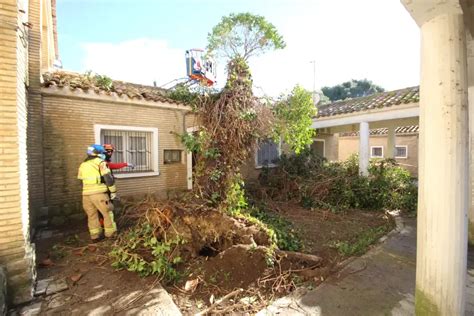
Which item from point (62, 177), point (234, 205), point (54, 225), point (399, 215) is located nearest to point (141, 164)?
point (62, 177)

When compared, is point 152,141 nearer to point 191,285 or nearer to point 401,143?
point 191,285

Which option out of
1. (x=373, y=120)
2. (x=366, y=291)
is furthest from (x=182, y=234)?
(x=373, y=120)

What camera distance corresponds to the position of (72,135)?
6598 mm

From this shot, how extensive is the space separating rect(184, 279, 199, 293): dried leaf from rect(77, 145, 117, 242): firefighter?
2.41 metres

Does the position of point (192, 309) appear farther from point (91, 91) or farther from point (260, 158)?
point (260, 158)

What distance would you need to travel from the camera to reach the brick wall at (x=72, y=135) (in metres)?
6.30

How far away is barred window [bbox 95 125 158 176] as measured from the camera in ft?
24.0

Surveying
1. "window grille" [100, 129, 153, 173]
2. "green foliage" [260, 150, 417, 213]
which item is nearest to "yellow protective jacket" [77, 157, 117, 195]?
"window grille" [100, 129, 153, 173]

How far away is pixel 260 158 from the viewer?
1153 centimetres

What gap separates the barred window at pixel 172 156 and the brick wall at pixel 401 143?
15.1 meters

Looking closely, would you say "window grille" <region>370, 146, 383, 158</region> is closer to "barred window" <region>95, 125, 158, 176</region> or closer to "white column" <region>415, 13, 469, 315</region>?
"barred window" <region>95, 125, 158, 176</region>

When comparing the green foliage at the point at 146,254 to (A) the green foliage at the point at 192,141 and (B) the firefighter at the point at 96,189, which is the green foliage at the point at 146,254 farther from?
(A) the green foliage at the point at 192,141

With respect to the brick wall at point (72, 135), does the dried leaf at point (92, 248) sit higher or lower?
lower

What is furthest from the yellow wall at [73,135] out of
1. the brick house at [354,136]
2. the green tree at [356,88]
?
the green tree at [356,88]
